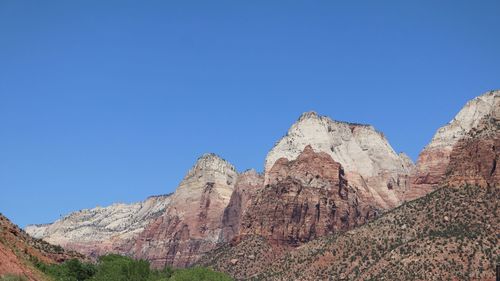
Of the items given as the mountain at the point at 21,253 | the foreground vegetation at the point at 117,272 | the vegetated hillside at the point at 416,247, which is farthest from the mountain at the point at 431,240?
the mountain at the point at 21,253

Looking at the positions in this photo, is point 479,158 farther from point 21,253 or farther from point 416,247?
point 21,253

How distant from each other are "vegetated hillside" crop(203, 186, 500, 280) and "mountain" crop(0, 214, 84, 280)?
54.3 metres

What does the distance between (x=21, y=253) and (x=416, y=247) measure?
84136mm

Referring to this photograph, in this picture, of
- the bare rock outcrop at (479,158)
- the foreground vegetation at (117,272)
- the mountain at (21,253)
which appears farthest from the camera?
the bare rock outcrop at (479,158)

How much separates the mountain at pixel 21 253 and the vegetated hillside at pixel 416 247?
54268mm

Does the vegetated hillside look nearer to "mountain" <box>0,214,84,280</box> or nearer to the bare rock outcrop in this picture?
the bare rock outcrop

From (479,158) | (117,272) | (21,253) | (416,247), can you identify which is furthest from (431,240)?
(21,253)

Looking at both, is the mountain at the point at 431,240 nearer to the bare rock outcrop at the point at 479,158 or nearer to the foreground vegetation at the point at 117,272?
the bare rock outcrop at the point at 479,158

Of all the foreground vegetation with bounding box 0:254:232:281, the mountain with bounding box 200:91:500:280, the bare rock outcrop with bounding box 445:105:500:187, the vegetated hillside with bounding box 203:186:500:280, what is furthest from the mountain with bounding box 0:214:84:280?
the bare rock outcrop with bounding box 445:105:500:187

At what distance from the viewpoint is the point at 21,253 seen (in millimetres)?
87812

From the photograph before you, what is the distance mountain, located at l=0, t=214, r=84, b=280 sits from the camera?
68562 millimetres

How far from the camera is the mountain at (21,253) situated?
68.6 meters

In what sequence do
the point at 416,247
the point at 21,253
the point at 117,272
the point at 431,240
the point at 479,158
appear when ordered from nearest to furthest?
the point at 21,253
the point at 117,272
the point at 416,247
the point at 431,240
the point at 479,158

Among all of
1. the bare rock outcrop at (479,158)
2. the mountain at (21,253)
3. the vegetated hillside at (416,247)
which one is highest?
the bare rock outcrop at (479,158)
